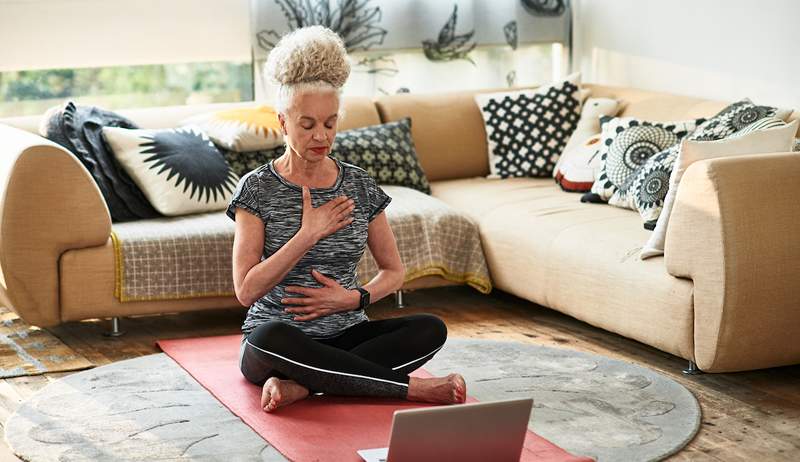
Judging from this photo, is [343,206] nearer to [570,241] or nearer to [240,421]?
[240,421]

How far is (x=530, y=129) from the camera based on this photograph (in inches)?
199

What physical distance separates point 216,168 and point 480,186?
1.13 meters

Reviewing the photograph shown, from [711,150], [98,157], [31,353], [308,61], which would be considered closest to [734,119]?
[711,150]

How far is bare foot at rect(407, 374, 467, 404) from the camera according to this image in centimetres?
302

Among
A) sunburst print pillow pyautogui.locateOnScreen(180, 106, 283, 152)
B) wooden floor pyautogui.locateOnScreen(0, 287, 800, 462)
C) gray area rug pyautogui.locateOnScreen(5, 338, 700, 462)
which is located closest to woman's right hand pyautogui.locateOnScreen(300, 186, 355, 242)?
gray area rug pyautogui.locateOnScreen(5, 338, 700, 462)

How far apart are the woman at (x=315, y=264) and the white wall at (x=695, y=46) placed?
7.10ft

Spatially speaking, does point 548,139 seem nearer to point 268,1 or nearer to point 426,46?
point 426,46

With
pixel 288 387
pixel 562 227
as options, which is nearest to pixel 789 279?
pixel 562 227

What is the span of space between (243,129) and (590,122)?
1450mm

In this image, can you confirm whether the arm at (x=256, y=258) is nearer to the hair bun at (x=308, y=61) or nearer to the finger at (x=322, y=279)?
the finger at (x=322, y=279)

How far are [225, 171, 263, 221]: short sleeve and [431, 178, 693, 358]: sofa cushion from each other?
122 cm

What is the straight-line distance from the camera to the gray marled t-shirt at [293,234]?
3.02 metres

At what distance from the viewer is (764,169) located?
3.35 meters

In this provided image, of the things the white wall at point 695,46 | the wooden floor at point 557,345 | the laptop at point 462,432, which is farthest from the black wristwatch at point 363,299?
the white wall at point 695,46
